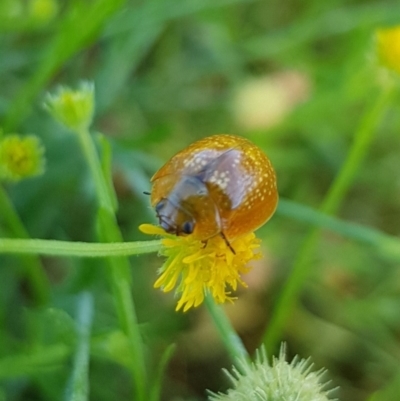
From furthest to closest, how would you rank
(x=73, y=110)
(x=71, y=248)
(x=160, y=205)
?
(x=73, y=110) → (x=160, y=205) → (x=71, y=248)

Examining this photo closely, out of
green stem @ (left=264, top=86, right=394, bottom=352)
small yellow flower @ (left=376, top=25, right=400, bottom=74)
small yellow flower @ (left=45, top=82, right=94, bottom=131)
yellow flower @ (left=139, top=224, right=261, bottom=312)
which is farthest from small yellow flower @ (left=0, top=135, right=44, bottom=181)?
small yellow flower @ (left=376, top=25, right=400, bottom=74)

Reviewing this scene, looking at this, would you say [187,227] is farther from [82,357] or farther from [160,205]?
[82,357]

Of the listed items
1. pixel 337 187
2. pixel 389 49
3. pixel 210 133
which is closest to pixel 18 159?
pixel 337 187

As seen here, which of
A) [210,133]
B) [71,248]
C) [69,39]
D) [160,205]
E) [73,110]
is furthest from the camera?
[210,133]

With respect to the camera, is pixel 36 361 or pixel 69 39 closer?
pixel 36 361

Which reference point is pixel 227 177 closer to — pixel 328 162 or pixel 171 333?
pixel 171 333

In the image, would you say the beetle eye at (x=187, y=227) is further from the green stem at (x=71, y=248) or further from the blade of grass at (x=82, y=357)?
the blade of grass at (x=82, y=357)

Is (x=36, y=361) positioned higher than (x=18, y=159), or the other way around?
(x=18, y=159)
